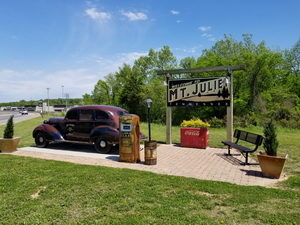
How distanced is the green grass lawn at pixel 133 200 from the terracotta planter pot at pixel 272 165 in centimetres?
102

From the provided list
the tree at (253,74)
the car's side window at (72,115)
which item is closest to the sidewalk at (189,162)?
the car's side window at (72,115)

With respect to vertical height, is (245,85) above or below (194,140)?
above

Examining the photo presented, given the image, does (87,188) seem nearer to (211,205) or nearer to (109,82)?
(211,205)

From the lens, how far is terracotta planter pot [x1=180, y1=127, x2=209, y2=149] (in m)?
9.26

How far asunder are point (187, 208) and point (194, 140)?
6.01m

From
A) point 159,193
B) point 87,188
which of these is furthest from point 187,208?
point 87,188

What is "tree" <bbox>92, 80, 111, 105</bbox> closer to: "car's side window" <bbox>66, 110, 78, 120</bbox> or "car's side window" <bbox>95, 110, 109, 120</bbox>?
"car's side window" <bbox>66, 110, 78, 120</bbox>

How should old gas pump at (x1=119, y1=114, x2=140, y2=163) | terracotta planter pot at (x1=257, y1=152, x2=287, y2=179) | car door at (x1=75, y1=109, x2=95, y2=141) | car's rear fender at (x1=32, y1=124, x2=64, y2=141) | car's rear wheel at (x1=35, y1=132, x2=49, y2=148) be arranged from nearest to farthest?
terracotta planter pot at (x1=257, y1=152, x2=287, y2=179), old gas pump at (x1=119, y1=114, x2=140, y2=163), car door at (x1=75, y1=109, x2=95, y2=141), car's rear fender at (x1=32, y1=124, x2=64, y2=141), car's rear wheel at (x1=35, y1=132, x2=49, y2=148)

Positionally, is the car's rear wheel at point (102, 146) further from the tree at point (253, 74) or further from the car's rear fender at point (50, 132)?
the tree at point (253, 74)

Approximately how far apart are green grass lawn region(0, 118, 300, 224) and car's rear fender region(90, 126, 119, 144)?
2.23 metres

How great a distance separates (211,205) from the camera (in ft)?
12.2

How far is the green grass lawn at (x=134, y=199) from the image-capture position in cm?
329

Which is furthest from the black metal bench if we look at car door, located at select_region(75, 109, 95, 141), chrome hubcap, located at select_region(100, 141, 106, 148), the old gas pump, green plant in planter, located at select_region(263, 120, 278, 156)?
car door, located at select_region(75, 109, 95, 141)

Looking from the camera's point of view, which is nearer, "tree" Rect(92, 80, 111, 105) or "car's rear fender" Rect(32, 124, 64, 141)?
"car's rear fender" Rect(32, 124, 64, 141)
